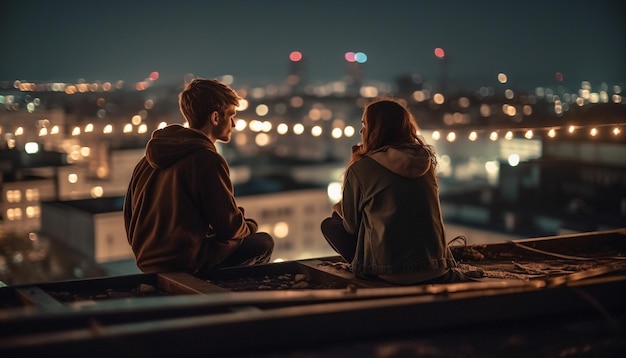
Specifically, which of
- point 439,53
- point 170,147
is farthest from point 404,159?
point 439,53

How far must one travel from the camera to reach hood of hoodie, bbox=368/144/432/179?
10.7 feet

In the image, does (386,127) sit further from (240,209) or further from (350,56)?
(350,56)

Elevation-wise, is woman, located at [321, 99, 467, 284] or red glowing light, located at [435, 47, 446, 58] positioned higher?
red glowing light, located at [435, 47, 446, 58]

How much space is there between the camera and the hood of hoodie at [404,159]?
10.7 feet

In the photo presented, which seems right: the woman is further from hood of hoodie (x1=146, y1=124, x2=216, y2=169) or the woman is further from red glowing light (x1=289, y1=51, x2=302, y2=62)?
red glowing light (x1=289, y1=51, x2=302, y2=62)

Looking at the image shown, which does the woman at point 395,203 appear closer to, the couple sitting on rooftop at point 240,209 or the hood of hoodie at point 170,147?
the couple sitting on rooftop at point 240,209

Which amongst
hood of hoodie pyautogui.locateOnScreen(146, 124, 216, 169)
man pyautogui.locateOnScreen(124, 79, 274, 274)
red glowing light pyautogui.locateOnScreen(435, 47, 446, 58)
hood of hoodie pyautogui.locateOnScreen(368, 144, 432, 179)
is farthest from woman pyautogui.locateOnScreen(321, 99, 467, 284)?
red glowing light pyautogui.locateOnScreen(435, 47, 446, 58)

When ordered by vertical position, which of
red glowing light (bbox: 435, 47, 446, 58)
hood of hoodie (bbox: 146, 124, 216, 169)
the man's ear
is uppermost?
red glowing light (bbox: 435, 47, 446, 58)

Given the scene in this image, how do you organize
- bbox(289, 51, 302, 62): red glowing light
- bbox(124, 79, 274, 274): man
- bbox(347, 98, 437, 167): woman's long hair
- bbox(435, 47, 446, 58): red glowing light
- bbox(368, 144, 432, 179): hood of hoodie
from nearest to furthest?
bbox(368, 144, 432, 179): hood of hoodie → bbox(347, 98, 437, 167): woman's long hair → bbox(124, 79, 274, 274): man → bbox(435, 47, 446, 58): red glowing light → bbox(289, 51, 302, 62): red glowing light

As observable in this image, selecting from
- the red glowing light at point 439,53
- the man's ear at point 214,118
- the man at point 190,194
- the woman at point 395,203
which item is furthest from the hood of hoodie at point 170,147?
the red glowing light at point 439,53

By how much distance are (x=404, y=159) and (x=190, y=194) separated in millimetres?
941

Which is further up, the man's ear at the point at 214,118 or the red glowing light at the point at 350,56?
the red glowing light at the point at 350,56

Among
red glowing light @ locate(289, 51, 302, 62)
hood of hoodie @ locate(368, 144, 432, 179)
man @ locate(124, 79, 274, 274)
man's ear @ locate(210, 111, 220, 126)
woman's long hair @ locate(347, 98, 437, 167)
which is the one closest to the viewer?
hood of hoodie @ locate(368, 144, 432, 179)

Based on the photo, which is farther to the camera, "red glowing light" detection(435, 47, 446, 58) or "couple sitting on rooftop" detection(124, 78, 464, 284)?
"red glowing light" detection(435, 47, 446, 58)
